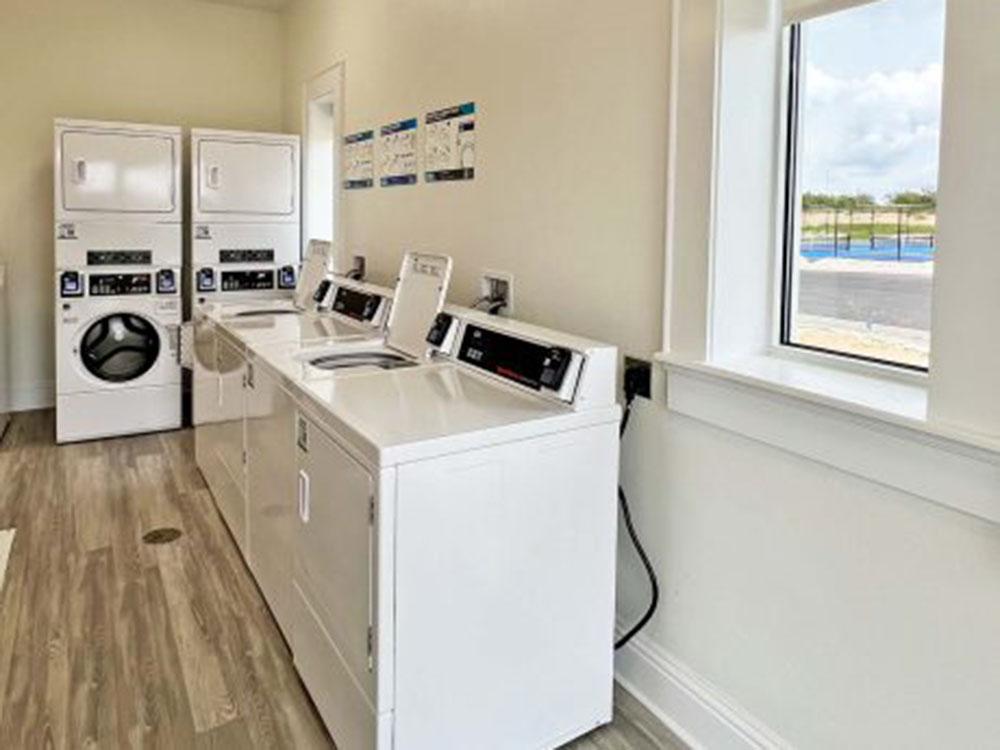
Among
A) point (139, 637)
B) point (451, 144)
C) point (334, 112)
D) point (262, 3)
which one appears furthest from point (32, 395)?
point (451, 144)

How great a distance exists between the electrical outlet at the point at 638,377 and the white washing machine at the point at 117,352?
349 cm

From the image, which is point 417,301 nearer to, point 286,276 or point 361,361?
point 361,361

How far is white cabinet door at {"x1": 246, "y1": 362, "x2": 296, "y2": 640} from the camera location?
2270 mm

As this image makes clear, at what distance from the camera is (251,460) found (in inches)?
108

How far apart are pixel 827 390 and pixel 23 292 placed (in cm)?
512

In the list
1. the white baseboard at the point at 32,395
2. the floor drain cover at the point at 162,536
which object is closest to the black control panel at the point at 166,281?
the white baseboard at the point at 32,395

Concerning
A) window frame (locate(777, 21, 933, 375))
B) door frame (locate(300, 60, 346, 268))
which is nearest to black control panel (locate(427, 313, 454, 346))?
window frame (locate(777, 21, 933, 375))

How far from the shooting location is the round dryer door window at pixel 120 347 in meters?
4.59

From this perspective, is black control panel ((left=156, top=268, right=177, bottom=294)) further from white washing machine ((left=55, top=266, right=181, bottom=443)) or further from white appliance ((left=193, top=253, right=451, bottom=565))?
white appliance ((left=193, top=253, right=451, bottom=565))

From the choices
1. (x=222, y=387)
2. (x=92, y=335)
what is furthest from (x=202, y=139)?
(x=222, y=387)

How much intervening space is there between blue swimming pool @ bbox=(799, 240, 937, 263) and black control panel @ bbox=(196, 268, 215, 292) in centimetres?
385

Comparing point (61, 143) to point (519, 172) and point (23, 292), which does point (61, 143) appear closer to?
point (23, 292)

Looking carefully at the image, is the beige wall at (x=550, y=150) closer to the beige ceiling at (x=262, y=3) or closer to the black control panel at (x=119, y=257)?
the black control panel at (x=119, y=257)

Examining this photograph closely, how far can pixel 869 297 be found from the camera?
1.73 meters
